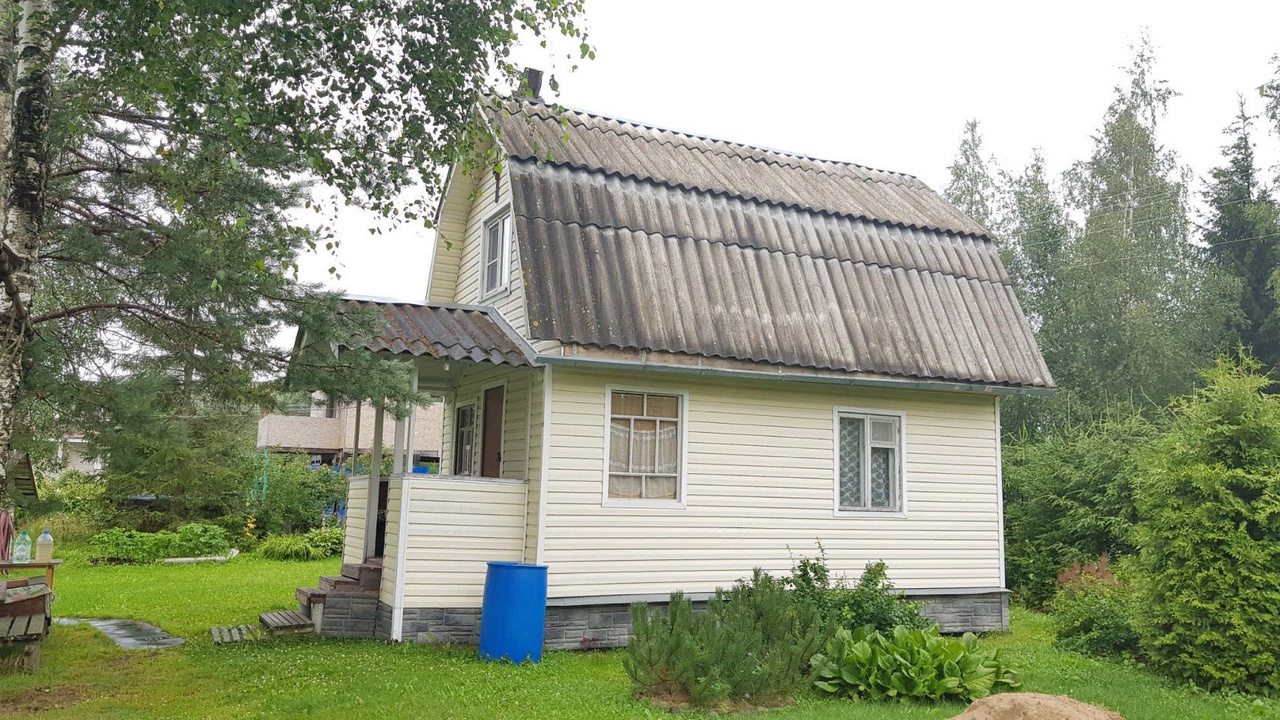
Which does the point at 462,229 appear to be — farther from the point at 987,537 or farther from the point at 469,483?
the point at 987,537

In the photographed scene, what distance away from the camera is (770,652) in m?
7.93

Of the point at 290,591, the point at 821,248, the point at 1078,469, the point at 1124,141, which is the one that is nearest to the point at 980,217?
the point at 1124,141

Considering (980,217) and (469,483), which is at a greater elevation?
(980,217)

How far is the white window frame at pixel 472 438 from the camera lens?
41.9ft

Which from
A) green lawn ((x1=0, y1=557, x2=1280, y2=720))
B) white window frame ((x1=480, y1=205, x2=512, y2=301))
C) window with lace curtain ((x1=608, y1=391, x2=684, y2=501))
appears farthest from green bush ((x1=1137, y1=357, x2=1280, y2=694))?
white window frame ((x1=480, y1=205, x2=512, y2=301))

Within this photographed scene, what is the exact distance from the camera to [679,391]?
11.3 metres

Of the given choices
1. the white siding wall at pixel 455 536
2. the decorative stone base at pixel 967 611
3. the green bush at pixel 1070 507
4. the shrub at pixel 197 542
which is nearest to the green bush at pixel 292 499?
the shrub at pixel 197 542

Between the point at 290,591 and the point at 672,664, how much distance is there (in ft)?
31.1

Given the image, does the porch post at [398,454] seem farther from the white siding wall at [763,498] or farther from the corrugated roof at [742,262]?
the corrugated roof at [742,262]

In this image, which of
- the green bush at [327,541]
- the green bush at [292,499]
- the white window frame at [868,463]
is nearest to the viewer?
the white window frame at [868,463]

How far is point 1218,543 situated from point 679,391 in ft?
18.3

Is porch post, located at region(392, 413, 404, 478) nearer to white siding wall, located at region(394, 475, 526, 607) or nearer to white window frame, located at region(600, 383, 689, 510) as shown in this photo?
white siding wall, located at region(394, 475, 526, 607)

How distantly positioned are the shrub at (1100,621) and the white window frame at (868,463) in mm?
2203

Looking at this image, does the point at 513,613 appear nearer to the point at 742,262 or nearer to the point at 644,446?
the point at 644,446
